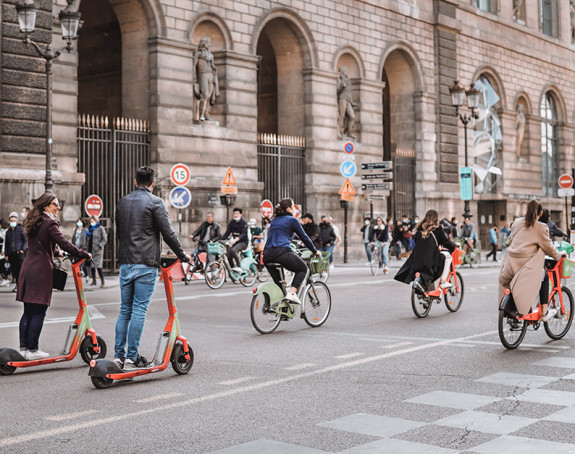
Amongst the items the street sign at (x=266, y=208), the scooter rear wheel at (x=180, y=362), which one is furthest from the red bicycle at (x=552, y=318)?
the street sign at (x=266, y=208)

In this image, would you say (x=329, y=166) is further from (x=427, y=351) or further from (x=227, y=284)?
(x=427, y=351)

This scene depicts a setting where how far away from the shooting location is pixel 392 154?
35.0 meters

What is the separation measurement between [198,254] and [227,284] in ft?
3.74

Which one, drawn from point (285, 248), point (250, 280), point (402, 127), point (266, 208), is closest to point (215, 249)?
point (250, 280)

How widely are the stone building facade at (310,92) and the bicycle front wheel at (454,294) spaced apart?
11.6 metres

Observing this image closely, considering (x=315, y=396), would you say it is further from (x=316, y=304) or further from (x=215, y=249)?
(x=215, y=249)

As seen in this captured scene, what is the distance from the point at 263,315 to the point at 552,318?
142 inches

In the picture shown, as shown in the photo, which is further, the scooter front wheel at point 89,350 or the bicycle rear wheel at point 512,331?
the bicycle rear wheel at point 512,331

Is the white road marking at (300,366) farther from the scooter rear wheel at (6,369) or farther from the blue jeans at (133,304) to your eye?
the scooter rear wheel at (6,369)

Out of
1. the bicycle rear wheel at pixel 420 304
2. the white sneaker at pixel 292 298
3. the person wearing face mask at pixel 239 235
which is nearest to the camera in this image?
the white sneaker at pixel 292 298

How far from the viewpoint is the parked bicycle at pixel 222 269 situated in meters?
19.2

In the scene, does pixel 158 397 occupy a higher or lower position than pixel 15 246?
lower

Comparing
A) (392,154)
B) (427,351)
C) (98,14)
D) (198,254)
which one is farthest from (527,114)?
(427,351)

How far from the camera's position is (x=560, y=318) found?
1038 centimetres
